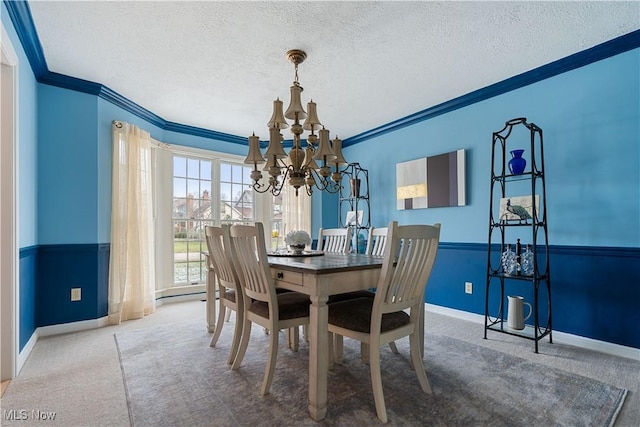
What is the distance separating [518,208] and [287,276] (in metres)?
2.03

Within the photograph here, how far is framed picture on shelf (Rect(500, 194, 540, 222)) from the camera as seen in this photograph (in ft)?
8.75

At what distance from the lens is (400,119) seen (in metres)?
4.12

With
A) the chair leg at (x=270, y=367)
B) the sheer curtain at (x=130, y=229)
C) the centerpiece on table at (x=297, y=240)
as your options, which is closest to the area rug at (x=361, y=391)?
the chair leg at (x=270, y=367)

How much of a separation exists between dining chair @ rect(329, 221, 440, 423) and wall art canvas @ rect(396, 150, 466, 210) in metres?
1.87

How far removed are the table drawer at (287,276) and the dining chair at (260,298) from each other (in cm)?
8

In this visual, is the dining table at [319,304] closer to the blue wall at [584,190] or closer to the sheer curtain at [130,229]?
the blue wall at [584,190]

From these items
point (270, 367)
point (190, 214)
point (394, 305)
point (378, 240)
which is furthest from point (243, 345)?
point (190, 214)

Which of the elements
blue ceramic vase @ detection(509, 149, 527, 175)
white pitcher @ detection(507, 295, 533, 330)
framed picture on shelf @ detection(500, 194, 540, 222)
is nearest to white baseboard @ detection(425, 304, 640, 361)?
white pitcher @ detection(507, 295, 533, 330)

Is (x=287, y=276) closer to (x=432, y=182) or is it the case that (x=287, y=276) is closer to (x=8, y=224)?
(x=8, y=224)

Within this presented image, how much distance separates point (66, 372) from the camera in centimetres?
216

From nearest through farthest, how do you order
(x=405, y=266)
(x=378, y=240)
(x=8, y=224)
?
(x=405, y=266)
(x=8, y=224)
(x=378, y=240)

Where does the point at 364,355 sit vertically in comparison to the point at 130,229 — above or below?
below

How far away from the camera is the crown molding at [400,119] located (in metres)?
2.24

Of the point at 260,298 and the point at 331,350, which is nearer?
the point at 260,298
